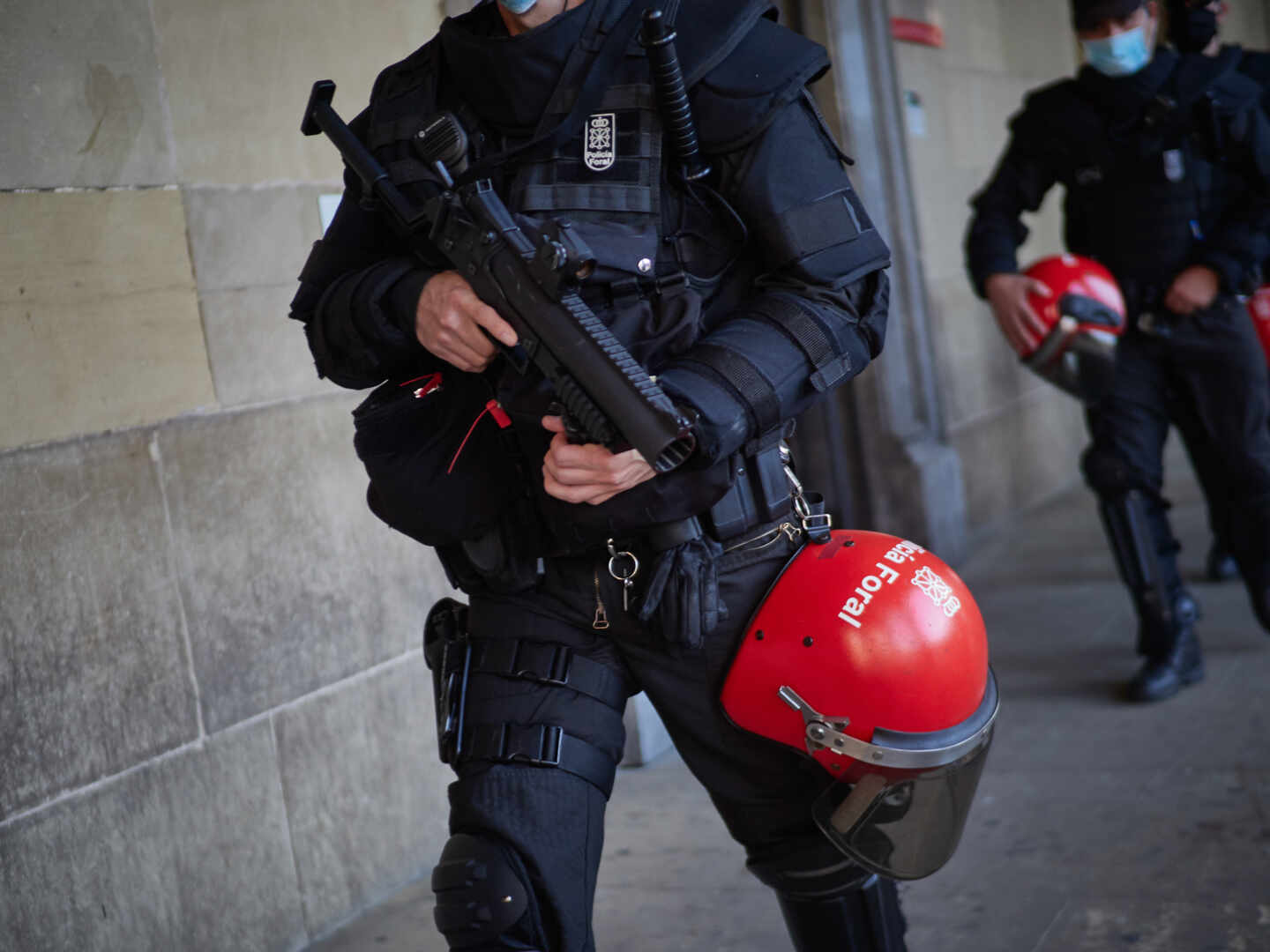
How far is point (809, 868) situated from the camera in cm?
193

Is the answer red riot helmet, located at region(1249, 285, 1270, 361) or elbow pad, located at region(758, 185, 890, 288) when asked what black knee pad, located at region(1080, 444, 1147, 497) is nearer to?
red riot helmet, located at region(1249, 285, 1270, 361)

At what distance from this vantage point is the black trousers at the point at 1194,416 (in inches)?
150

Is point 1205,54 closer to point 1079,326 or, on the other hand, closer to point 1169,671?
point 1079,326

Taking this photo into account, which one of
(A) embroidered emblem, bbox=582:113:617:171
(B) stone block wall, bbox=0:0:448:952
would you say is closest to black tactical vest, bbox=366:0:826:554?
(A) embroidered emblem, bbox=582:113:617:171

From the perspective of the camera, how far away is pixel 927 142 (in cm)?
616

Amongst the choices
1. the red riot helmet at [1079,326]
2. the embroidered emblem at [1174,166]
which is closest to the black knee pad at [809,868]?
the red riot helmet at [1079,326]

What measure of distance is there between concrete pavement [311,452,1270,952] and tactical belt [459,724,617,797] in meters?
1.16

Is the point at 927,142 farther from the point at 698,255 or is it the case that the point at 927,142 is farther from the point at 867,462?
the point at 698,255

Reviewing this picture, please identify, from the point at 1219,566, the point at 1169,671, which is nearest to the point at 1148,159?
the point at 1169,671

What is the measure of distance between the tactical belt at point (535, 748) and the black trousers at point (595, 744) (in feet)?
0.04

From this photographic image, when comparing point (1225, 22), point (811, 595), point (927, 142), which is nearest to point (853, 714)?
point (811, 595)

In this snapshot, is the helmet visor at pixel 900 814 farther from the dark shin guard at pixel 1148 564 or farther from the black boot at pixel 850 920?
the dark shin guard at pixel 1148 564

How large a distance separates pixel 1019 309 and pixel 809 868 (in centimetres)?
238

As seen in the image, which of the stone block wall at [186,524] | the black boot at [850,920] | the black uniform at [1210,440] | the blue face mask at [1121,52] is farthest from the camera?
the black uniform at [1210,440]
